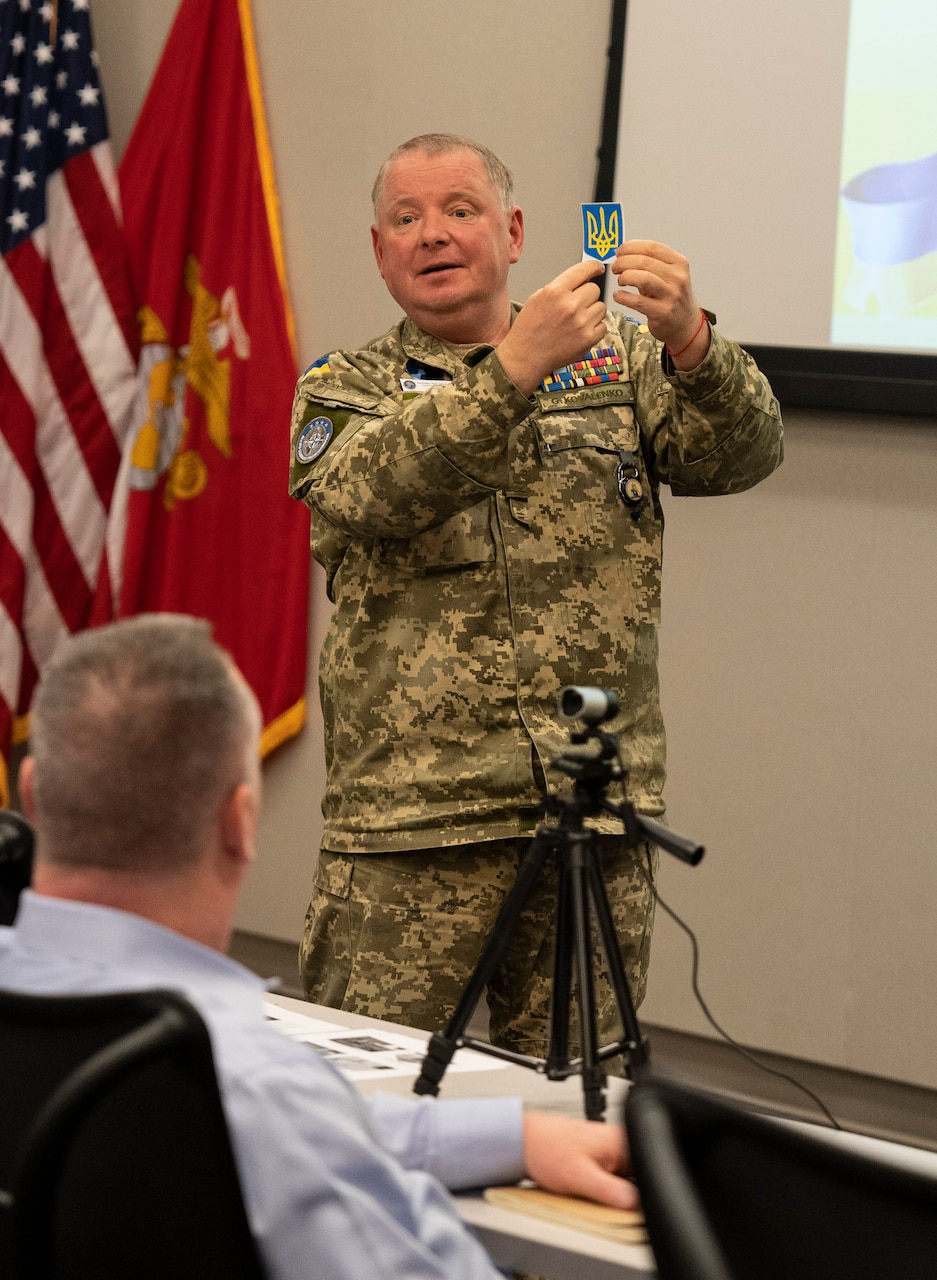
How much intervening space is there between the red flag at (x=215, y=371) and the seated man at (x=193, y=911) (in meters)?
3.02

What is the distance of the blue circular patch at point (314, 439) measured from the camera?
7.17ft

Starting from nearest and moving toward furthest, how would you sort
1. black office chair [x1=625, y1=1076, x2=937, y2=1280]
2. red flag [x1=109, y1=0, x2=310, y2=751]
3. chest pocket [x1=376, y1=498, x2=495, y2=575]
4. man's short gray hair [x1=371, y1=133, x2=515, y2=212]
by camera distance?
black office chair [x1=625, y1=1076, x2=937, y2=1280] < chest pocket [x1=376, y1=498, x2=495, y2=575] < man's short gray hair [x1=371, y1=133, x2=515, y2=212] < red flag [x1=109, y1=0, x2=310, y2=751]

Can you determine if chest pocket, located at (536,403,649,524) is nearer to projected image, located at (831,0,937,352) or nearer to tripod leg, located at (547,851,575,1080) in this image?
tripod leg, located at (547,851,575,1080)

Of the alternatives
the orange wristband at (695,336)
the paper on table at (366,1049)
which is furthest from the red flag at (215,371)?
the paper on table at (366,1049)

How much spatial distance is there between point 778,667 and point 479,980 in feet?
6.75

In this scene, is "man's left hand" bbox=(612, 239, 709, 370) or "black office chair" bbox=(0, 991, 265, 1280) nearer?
"black office chair" bbox=(0, 991, 265, 1280)

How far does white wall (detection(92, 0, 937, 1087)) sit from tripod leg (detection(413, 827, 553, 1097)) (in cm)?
195

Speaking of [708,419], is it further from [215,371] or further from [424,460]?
[215,371]

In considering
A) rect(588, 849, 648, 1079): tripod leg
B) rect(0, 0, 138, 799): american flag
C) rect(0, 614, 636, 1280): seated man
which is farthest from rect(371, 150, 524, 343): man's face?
rect(0, 0, 138, 799): american flag

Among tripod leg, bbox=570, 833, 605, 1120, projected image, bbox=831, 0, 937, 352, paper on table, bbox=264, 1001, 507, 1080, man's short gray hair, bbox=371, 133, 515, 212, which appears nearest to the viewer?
tripod leg, bbox=570, 833, 605, 1120

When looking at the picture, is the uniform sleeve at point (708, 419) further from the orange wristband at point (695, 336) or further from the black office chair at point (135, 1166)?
the black office chair at point (135, 1166)

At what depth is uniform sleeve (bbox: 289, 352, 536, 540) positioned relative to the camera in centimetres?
197

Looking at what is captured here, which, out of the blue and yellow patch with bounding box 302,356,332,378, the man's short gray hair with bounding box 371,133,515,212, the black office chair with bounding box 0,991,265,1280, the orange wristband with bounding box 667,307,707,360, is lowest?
the black office chair with bounding box 0,991,265,1280

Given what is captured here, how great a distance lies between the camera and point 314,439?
Answer: 2203mm
